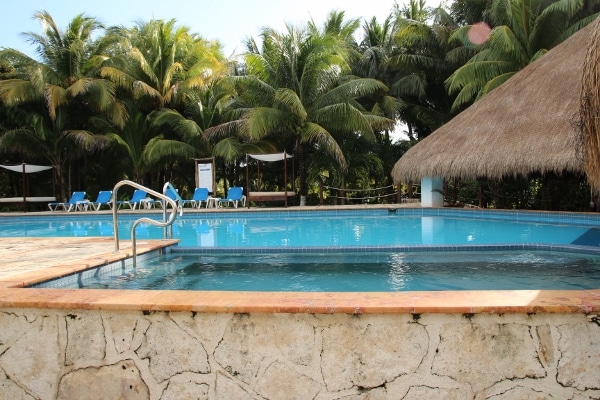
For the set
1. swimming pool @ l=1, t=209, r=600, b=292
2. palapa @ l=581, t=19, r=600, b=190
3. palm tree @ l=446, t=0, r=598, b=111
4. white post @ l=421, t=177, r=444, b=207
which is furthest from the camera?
palm tree @ l=446, t=0, r=598, b=111

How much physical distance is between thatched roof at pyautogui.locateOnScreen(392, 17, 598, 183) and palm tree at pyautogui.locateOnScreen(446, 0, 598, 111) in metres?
1.74

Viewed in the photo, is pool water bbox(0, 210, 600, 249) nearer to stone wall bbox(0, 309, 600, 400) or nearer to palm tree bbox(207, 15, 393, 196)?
palm tree bbox(207, 15, 393, 196)

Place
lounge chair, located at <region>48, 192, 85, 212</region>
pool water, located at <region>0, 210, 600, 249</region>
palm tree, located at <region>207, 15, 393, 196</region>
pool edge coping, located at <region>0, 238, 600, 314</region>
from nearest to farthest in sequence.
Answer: pool edge coping, located at <region>0, 238, 600, 314</region>, pool water, located at <region>0, 210, 600, 249</region>, palm tree, located at <region>207, 15, 393, 196</region>, lounge chair, located at <region>48, 192, 85, 212</region>

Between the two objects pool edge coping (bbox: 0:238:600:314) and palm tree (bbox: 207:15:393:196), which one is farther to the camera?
palm tree (bbox: 207:15:393:196)

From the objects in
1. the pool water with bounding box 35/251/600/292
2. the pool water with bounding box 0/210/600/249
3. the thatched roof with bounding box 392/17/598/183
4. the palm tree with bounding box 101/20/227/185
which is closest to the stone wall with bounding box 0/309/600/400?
the pool water with bounding box 35/251/600/292

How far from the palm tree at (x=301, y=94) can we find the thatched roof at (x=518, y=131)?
2459mm

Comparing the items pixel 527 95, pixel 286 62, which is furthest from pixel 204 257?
pixel 286 62

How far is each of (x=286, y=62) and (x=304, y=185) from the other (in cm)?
376

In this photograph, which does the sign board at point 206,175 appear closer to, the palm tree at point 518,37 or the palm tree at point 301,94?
the palm tree at point 301,94

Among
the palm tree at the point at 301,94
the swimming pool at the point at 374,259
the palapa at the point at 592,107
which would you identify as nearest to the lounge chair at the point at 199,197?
the palm tree at the point at 301,94

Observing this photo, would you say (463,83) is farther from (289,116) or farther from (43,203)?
(43,203)

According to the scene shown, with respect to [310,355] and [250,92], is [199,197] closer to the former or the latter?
[250,92]

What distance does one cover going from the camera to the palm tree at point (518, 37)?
1370 centimetres

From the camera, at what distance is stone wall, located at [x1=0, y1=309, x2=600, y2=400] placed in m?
1.94
